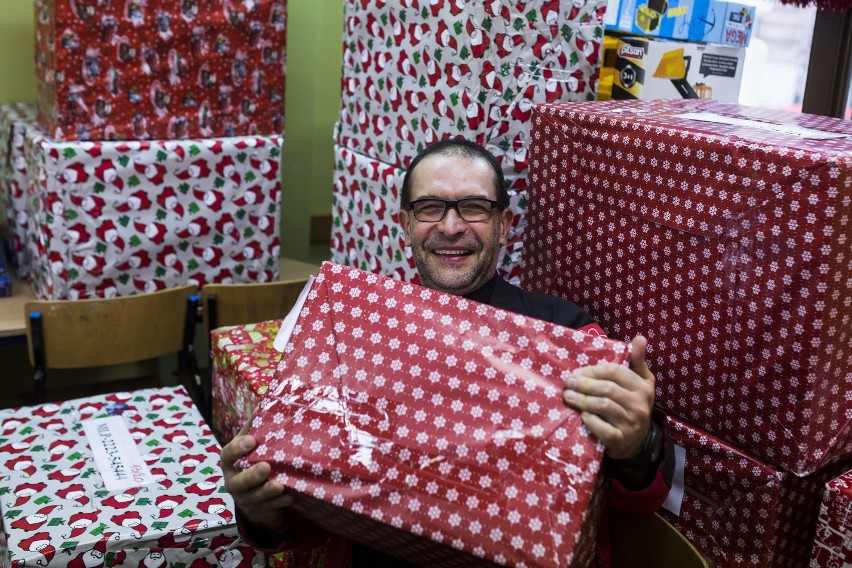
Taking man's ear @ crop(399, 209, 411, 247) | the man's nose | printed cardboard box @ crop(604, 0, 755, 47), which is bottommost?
man's ear @ crop(399, 209, 411, 247)

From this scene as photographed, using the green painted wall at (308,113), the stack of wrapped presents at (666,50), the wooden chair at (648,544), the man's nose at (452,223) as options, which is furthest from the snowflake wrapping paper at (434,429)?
the green painted wall at (308,113)

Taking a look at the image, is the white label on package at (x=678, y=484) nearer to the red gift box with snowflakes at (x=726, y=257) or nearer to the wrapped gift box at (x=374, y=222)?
the red gift box with snowflakes at (x=726, y=257)

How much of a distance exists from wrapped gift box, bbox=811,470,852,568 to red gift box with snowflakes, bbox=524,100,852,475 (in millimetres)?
49

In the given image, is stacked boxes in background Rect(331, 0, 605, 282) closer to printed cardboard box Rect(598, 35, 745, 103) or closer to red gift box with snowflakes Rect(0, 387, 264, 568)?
printed cardboard box Rect(598, 35, 745, 103)

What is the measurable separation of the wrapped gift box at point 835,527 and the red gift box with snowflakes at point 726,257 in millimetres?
49

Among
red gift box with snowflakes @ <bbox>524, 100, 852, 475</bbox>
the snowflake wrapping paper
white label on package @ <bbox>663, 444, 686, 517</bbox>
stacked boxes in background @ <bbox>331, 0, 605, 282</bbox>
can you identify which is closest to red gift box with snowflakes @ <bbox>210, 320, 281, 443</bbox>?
stacked boxes in background @ <bbox>331, 0, 605, 282</bbox>

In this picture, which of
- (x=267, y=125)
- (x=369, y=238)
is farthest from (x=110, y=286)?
(x=369, y=238)

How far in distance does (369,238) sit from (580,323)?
2.91 ft

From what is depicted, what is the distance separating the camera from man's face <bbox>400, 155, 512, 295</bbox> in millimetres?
1564

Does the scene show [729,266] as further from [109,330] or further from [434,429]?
[109,330]

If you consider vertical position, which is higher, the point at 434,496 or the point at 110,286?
the point at 434,496

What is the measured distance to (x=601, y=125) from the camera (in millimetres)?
1438

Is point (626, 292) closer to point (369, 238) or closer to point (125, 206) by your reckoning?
point (369, 238)

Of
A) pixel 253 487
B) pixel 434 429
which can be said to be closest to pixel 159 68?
pixel 253 487
